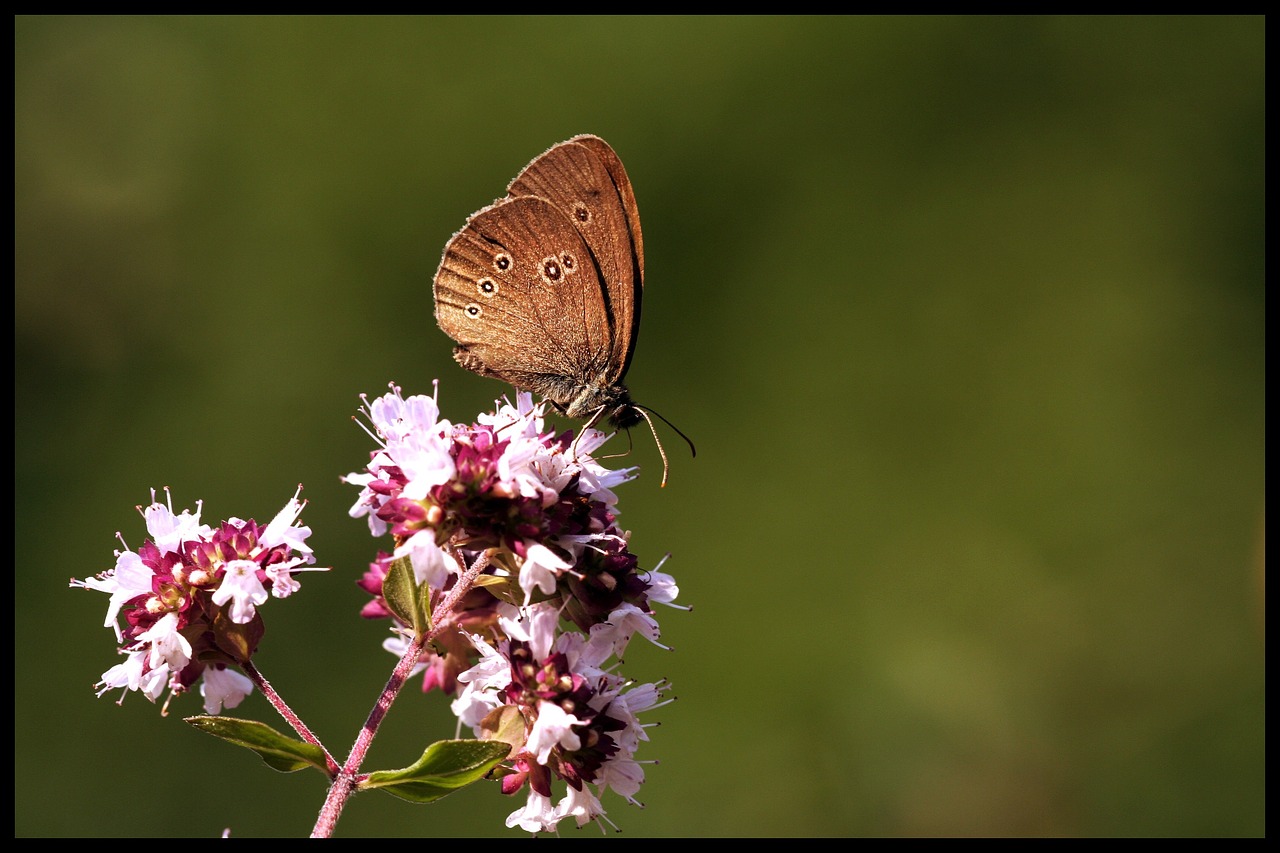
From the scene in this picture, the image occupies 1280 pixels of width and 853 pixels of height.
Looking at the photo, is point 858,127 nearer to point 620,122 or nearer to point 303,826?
point 620,122

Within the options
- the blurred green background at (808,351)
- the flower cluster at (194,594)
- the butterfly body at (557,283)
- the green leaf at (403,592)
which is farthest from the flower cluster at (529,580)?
the blurred green background at (808,351)

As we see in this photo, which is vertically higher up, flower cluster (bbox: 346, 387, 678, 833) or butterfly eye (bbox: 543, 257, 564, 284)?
butterfly eye (bbox: 543, 257, 564, 284)

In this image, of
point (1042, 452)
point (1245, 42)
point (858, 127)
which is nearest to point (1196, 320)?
point (1042, 452)

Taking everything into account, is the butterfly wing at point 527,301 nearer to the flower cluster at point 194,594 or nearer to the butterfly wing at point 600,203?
the butterfly wing at point 600,203

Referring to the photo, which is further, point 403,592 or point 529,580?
point 403,592

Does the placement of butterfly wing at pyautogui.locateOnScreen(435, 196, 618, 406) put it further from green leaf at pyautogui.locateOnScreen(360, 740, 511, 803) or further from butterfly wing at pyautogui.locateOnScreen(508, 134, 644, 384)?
green leaf at pyautogui.locateOnScreen(360, 740, 511, 803)

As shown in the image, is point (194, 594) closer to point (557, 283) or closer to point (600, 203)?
point (557, 283)

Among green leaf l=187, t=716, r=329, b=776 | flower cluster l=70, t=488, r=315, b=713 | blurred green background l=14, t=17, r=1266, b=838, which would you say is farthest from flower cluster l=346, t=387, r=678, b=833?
blurred green background l=14, t=17, r=1266, b=838

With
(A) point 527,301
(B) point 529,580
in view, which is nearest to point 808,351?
(A) point 527,301
